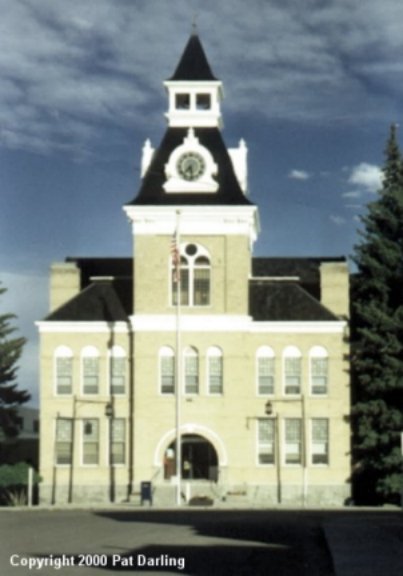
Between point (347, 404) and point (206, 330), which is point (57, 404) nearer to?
point (206, 330)

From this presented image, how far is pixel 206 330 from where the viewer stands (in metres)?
61.2

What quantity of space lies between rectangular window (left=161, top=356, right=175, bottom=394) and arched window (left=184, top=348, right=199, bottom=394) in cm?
62

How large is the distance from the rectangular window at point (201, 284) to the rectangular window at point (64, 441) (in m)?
8.03

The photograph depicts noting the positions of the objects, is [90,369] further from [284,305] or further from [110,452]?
[284,305]

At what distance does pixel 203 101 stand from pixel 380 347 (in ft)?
46.5

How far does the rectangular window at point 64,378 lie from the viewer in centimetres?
6212

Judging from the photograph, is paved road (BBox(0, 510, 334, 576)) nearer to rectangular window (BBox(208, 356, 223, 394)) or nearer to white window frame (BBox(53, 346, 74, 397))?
rectangular window (BBox(208, 356, 223, 394))

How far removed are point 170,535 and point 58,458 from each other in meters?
30.7

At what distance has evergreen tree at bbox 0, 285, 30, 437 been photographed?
241ft

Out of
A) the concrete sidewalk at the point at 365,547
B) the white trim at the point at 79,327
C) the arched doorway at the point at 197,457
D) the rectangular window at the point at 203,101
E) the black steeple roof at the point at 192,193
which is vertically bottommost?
the concrete sidewalk at the point at 365,547

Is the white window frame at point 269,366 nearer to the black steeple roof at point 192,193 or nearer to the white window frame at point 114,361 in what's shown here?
the white window frame at point 114,361

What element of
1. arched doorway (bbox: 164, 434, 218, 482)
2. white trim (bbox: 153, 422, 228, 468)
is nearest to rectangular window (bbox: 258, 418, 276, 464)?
white trim (bbox: 153, 422, 228, 468)

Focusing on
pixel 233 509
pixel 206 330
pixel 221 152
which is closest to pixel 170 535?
pixel 233 509

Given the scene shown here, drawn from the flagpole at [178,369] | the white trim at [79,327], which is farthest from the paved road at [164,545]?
the white trim at [79,327]
